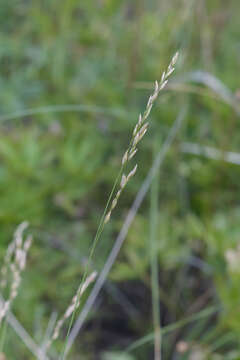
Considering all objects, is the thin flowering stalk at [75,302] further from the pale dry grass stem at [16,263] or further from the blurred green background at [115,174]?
the blurred green background at [115,174]

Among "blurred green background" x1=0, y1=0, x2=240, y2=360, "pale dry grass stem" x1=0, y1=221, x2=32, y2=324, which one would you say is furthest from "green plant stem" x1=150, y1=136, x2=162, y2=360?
"pale dry grass stem" x1=0, y1=221, x2=32, y2=324

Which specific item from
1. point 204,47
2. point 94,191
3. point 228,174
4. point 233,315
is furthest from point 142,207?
point 204,47

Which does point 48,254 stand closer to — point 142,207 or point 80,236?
point 80,236

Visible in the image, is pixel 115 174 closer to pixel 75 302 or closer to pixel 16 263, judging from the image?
pixel 16 263

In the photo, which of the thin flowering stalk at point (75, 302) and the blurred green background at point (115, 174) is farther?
the blurred green background at point (115, 174)

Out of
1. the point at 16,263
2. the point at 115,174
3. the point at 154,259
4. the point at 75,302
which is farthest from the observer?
the point at 115,174

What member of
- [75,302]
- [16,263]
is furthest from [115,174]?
[75,302]

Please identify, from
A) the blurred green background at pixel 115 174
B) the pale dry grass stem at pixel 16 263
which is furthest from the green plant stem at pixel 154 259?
the pale dry grass stem at pixel 16 263

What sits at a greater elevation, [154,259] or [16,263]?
[16,263]

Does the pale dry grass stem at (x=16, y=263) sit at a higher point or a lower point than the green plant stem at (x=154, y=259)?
higher
